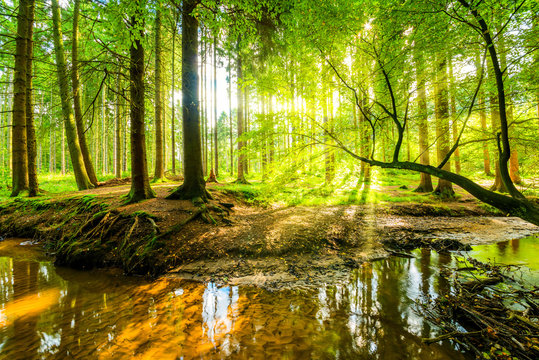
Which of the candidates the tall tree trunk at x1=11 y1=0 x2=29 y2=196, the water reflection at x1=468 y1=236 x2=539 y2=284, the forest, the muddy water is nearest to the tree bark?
the forest

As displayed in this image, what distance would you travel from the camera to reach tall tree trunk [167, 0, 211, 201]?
6.41 meters

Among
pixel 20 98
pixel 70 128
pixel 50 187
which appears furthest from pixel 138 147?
pixel 50 187

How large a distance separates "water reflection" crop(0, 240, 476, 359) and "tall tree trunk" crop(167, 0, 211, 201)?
327cm

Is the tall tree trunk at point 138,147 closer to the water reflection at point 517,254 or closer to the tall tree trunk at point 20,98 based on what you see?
the tall tree trunk at point 20,98

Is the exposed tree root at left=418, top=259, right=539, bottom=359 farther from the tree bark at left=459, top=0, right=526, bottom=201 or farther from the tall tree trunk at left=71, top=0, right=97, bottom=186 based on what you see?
the tall tree trunk at left=71, top=0, right=97, bottom=186

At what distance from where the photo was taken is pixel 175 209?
5965mm

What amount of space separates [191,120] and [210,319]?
5.93m

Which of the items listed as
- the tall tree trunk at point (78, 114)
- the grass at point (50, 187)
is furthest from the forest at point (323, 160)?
the grass at point (50, 187)

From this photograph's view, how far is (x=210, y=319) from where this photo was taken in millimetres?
2959

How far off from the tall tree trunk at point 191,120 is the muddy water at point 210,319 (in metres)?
3.26

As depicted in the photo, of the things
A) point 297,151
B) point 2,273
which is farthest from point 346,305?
point 2,273

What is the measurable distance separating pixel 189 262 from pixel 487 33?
6.66 metres

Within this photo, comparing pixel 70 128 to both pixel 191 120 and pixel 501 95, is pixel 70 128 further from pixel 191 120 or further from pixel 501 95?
pixel 501 95

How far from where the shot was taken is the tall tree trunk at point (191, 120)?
6414 millimetres
